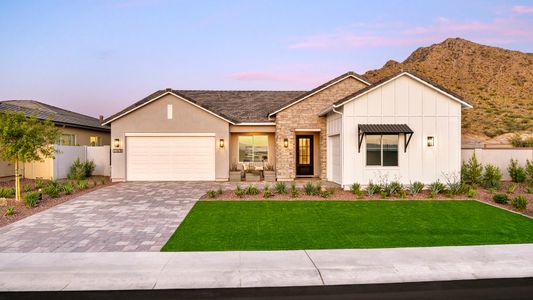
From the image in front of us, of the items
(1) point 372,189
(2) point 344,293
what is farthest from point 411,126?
(2) point 344,293

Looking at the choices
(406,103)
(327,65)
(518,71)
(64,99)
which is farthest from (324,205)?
(518,71)

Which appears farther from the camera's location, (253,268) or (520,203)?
(520,203)

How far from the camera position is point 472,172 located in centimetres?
1609

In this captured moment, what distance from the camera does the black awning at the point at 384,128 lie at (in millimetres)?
14742

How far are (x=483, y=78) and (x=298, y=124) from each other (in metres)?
50.3

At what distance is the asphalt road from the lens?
4.99 meters

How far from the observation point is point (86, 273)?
229 inches

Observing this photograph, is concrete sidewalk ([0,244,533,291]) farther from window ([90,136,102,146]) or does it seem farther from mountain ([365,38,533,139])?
mountain ([365,38,533,139])

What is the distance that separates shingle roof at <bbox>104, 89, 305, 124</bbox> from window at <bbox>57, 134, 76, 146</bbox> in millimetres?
5281

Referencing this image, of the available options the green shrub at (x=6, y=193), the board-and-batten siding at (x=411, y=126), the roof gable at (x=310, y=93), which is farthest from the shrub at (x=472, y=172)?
the green shrub at (x=6, y=193)

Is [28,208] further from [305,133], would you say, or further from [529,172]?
[529,172]

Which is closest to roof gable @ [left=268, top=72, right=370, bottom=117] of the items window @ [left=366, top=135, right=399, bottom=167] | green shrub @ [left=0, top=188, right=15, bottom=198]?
window @ [left=366, top=135, right=399, bottom=167]

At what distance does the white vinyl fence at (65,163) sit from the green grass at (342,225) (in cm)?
1126

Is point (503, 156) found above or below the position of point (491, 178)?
above
